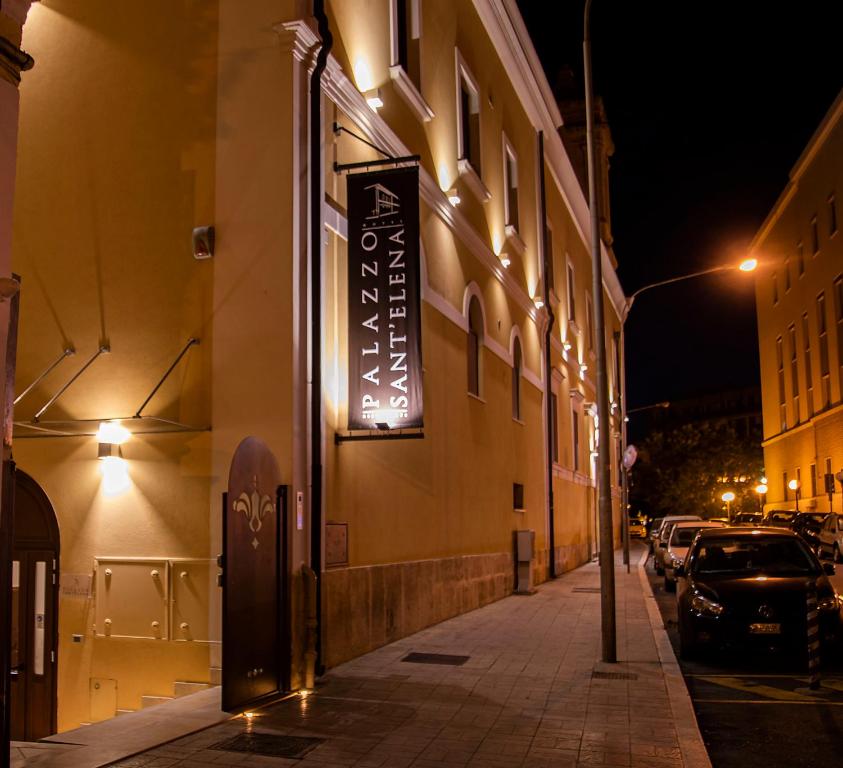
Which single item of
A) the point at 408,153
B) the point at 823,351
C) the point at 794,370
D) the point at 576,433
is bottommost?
the point at 576,433

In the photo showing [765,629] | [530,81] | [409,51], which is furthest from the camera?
[530,81]

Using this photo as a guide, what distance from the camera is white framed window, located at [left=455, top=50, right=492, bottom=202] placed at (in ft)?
57.1

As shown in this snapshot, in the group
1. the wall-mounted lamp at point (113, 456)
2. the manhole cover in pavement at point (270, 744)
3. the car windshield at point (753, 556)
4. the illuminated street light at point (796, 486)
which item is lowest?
the manhole cover in pavement at point (270, 744)

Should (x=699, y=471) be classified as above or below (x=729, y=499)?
above

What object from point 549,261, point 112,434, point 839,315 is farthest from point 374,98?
point 839,315

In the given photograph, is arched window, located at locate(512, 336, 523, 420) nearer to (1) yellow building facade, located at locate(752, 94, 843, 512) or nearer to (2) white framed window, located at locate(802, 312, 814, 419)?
(1) yellow building facade, located at locate(752, 94, 843, 512)

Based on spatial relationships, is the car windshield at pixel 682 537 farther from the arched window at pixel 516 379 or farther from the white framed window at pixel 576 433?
the white framed window at pixel 576 433

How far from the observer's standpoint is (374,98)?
1312cm

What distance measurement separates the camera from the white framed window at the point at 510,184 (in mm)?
21203

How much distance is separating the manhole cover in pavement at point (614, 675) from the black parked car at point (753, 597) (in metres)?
1.32

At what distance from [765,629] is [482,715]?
4.20 metres

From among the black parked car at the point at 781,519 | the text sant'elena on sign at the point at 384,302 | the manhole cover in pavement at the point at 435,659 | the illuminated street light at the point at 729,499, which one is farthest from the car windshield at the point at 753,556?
the illuminated street light at the point at 729,499

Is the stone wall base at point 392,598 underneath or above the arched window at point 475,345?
underneath

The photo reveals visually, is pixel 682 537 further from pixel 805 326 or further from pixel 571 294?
pixel 805 326
